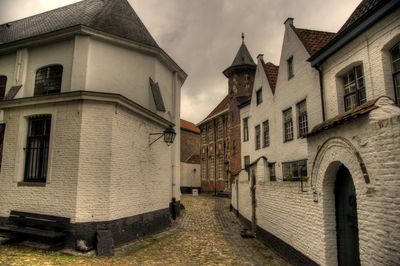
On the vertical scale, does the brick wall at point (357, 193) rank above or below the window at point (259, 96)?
below

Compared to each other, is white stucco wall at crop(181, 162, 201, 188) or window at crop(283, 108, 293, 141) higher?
window at crop(283, 108, 293, 141)

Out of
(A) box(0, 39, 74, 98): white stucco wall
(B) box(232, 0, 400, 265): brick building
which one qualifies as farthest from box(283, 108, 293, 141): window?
(A) box(0, 39, 74, 98): white stucco wall

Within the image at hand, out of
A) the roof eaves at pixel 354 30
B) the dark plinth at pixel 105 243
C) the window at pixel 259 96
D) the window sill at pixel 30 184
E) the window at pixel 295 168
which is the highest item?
the window at pixel 259 96

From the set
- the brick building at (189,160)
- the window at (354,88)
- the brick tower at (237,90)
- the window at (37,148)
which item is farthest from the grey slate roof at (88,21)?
the brick building at (189,160)

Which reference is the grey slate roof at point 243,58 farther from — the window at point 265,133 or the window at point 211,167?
the window at point 265,133

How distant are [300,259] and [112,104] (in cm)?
766

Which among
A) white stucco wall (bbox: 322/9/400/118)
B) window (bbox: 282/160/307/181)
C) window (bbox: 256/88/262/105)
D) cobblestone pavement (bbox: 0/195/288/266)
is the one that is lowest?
cobblestone pavement (bbox: 0/195/288/266)

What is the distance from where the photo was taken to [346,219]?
5816mm

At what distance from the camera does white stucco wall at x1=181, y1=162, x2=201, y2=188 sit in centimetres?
3681

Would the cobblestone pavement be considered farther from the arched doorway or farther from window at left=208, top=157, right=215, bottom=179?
window at left=208, top=157, right=215, bottom=179

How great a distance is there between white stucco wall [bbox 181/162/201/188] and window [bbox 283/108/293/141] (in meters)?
23.5

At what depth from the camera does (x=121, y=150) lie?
10242mm

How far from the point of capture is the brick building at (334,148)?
4.36m

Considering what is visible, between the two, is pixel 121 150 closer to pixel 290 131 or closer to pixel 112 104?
pixel 112 104
